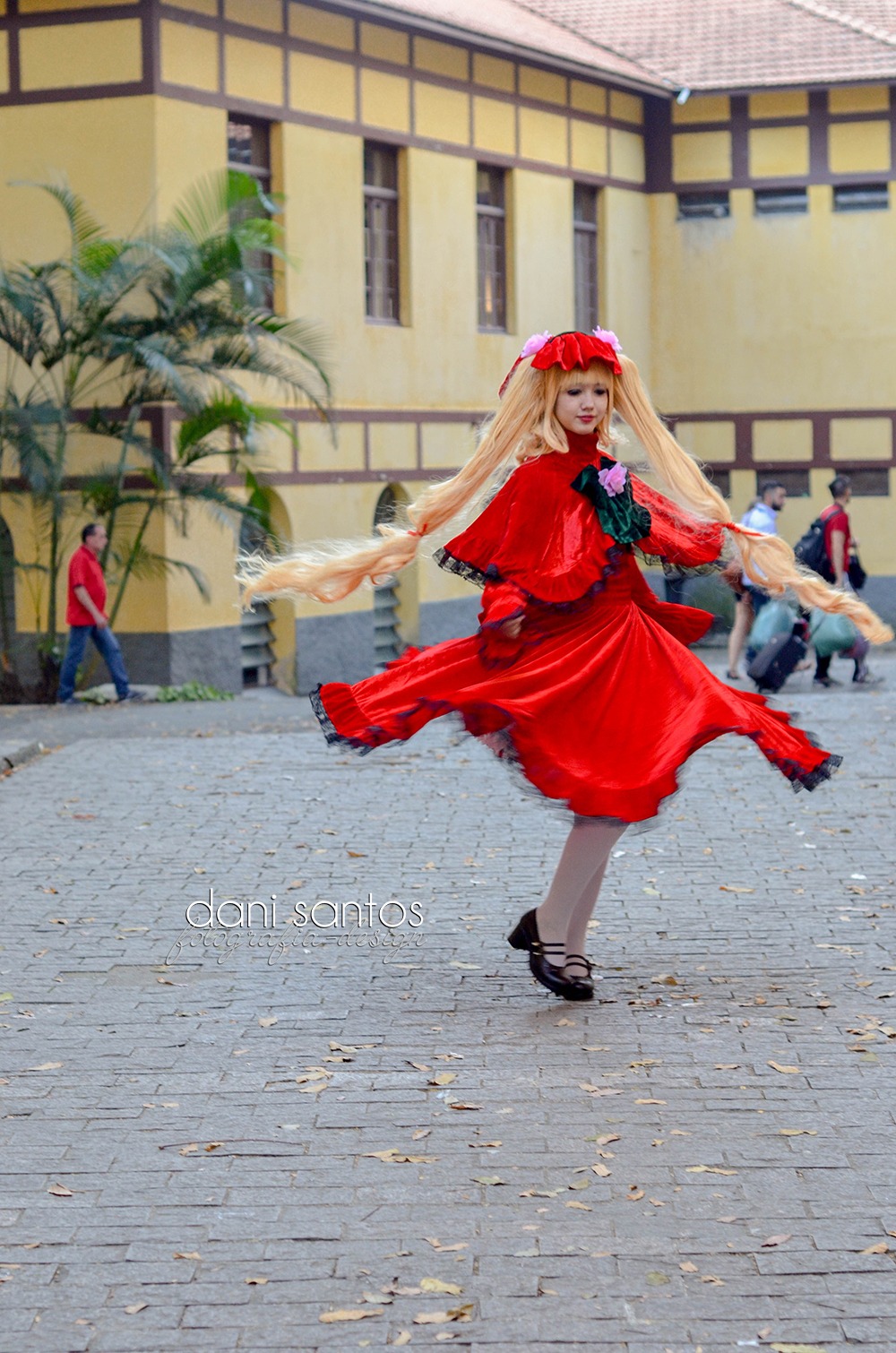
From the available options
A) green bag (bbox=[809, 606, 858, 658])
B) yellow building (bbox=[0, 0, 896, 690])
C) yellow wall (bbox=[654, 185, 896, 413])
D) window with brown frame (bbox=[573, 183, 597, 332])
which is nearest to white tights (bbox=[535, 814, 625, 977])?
green bag (bbox=[809, 606, 858, 658])

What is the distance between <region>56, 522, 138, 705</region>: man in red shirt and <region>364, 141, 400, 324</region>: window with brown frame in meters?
5.47

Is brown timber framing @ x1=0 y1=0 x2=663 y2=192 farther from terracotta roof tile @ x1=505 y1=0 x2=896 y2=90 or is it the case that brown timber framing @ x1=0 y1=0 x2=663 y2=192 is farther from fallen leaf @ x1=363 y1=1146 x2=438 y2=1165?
fallen leaf @ x1=363 y1=1146 x2=438 y2=1165

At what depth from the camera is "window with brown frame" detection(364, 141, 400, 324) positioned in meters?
20.2

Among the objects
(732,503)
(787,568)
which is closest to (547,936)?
(787,568)

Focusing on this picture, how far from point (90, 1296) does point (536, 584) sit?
2665 mm

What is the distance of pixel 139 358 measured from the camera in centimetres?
1570

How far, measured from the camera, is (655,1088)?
4.93 m

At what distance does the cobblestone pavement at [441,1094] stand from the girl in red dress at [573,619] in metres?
0.24

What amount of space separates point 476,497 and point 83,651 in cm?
1029

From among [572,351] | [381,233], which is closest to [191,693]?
[381,233]

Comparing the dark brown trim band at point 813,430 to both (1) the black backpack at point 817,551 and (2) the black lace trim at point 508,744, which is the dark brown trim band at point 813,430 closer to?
(1) the black backpack at point 817,551

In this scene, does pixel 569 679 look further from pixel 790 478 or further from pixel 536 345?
pixel 790 478

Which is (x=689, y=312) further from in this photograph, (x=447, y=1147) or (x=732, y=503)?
(x=447, y=1147)

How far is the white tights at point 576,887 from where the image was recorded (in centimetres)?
568
